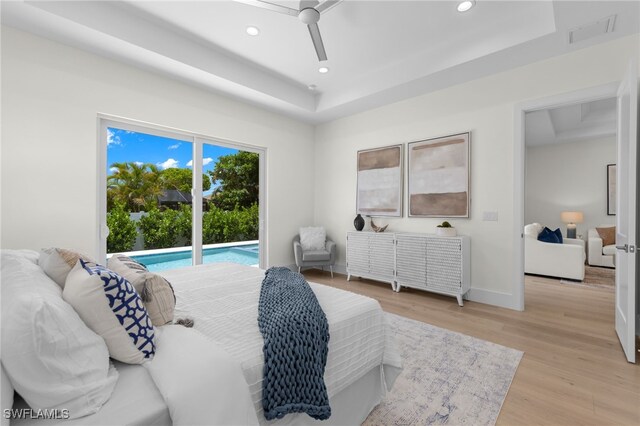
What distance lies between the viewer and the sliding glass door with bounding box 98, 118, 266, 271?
3.31 m

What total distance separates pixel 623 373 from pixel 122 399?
3.00m

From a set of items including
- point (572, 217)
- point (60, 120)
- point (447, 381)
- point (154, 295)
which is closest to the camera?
point (154, 295)

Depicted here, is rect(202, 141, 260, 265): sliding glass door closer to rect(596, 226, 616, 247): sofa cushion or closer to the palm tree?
the palm tree

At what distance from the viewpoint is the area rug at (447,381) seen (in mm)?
1604

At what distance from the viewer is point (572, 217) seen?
613 centimetres

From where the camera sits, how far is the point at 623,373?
6.54 feet

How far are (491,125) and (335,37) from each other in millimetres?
2143

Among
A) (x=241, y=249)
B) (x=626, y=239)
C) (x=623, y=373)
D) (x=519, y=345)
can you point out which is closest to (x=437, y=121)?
(x=626, y=239)

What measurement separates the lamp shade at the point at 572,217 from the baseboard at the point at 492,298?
4326mm

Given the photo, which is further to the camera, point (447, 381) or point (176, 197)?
point (176, 197)

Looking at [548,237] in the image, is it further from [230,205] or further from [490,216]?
[230,205]

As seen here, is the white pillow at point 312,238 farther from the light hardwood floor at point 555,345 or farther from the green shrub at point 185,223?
the green shrub at point 185,223

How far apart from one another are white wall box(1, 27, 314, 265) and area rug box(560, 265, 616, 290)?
611cm

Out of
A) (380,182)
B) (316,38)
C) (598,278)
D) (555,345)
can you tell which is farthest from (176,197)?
(598,278)
